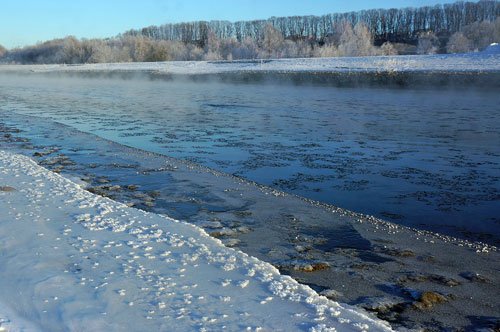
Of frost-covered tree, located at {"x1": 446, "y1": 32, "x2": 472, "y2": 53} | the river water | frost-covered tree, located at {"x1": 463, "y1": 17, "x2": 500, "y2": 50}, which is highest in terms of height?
frost-covered tree, located at {"x1": 463, "y1": 17, "x2": 500, "y2": 50}

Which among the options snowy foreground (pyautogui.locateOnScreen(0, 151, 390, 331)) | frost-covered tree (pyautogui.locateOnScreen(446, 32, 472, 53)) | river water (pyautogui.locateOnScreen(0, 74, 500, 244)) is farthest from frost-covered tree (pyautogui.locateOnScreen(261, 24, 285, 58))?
snowy foreground (pyautogui.locateOnScreen(0, 151, 390, 331))

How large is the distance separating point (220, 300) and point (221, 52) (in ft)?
252

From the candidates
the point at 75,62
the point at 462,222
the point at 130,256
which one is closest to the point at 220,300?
the point at 130,256

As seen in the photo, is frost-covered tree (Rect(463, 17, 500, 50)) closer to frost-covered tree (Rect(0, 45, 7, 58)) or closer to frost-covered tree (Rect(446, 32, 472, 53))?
frost-covered tree (Rect(446, 32, 472, 53))

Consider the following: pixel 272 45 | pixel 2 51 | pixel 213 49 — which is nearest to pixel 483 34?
pixel 272 45

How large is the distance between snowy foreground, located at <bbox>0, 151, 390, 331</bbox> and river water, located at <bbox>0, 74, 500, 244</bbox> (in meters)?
3.00

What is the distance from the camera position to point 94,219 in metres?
6.14

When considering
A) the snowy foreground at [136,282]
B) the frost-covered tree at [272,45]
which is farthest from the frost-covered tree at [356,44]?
the snowy foreground at [136,282]

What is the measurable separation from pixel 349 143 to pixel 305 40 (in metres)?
75.3

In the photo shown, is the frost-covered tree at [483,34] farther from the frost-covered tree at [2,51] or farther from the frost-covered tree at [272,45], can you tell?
the frost-covered tree at [2,51]

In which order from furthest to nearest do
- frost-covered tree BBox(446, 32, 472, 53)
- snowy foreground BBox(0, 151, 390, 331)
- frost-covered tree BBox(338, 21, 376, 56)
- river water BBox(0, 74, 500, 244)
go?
frost-covered tree BBox(338, 21, 376, 56), frost-covered tree BBox(446, 32, 472, 53), river water BBox(0, 74, 500, 244), snowy foreground BBox(0, 151, 390, 331)

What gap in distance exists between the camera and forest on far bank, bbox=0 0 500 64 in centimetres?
6306

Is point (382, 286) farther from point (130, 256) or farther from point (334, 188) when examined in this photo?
point (334, 188)

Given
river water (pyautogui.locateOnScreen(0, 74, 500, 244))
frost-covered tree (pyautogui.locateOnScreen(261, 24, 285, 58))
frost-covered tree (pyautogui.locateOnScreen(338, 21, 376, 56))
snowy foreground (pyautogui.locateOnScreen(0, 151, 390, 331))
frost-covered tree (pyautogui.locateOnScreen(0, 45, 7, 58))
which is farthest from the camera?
frost-covered tree (pyautogui.locateOnScreen(0, 45, 7, 58))
